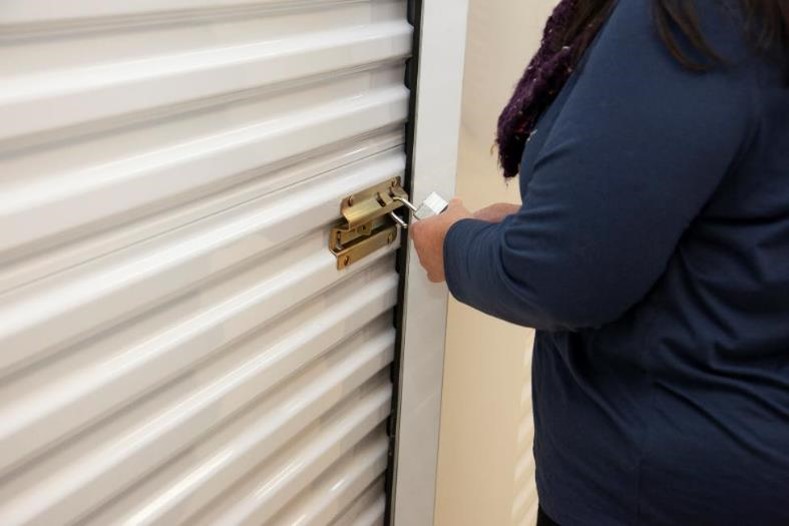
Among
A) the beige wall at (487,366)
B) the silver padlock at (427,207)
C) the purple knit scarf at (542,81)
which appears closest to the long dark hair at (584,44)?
the purple knit scarf at (542,81)

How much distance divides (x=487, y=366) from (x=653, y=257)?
2.64 ft

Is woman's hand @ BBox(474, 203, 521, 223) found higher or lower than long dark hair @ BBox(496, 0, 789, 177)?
lower

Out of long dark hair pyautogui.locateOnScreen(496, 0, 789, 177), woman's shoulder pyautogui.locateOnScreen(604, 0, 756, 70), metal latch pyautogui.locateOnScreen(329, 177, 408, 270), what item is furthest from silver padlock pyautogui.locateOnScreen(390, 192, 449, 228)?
woman's shoulder pyautogui.locateOnScreen(604, 0, 756, 70)

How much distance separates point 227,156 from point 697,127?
460 millimetres

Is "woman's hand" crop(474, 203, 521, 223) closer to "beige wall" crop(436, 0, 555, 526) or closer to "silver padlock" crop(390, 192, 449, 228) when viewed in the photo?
"silver padlock" crop(390, 192, 449, 228)

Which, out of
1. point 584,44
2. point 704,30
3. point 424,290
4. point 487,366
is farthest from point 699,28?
point 487,366

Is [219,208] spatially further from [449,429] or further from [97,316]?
[449,429]

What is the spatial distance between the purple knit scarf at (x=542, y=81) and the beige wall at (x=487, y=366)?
30cm

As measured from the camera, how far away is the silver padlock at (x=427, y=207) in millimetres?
1235

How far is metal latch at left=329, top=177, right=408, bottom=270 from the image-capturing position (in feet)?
3.81

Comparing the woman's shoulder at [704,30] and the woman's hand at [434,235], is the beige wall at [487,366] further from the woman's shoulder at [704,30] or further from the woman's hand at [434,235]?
the woman's shoulder at [704,30]

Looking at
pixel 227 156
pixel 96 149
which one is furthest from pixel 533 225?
pixel 96 149

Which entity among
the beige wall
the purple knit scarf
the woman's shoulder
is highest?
the woman's shoulder

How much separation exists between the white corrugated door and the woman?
0.20 metres
